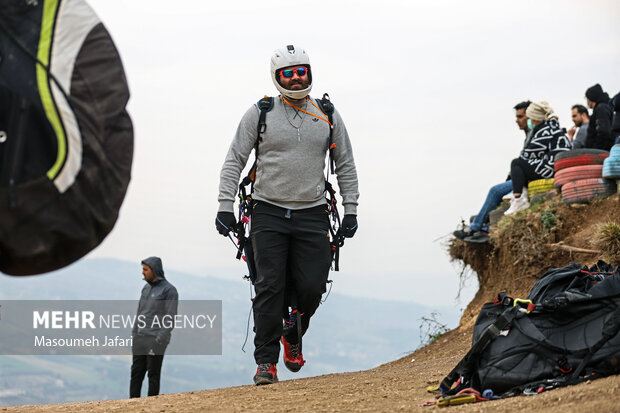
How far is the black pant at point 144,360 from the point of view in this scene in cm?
1162

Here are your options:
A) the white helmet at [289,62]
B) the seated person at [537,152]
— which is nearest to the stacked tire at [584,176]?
the seated person at [537,152]

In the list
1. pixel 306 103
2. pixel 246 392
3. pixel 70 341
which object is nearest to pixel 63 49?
pixel 246 392

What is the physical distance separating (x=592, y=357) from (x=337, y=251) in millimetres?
3237

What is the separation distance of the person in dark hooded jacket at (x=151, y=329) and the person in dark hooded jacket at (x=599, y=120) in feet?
19.3

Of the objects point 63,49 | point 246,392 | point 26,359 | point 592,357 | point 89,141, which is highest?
point 63,49

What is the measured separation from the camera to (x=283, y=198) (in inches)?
302

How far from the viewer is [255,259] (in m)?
7.80

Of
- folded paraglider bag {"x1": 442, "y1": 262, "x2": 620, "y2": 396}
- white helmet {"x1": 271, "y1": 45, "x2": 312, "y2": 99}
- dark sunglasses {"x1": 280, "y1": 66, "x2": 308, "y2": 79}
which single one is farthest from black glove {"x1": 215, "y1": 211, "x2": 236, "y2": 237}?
folded paraglider bag {"x1": 442, "y1": 262, "x2": 620, "y2": 396}

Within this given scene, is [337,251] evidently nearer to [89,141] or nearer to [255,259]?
[255,259]

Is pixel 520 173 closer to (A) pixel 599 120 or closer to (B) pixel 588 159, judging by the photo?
(A) pixel 599 120

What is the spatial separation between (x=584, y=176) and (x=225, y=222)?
5.10 metres

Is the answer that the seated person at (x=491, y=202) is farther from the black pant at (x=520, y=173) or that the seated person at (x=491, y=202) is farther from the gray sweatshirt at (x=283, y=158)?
the gray sweatshirt at (x=283, y=158)

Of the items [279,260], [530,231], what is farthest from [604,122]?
[279,260]

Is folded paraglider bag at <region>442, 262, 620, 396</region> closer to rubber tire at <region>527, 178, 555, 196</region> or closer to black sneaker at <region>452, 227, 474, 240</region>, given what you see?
rubber tire at <region>527, 178, 555, 196</region>
